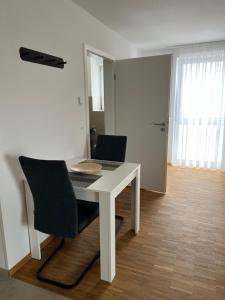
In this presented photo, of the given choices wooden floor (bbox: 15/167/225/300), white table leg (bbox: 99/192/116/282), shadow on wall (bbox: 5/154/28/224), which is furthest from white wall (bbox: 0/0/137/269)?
white table leg (bbox: 99/192/116/282)

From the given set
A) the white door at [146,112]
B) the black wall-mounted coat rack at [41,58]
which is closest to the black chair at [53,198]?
the black wall-mounted coat rack at [41,58]

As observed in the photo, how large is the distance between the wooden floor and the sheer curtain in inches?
55.3

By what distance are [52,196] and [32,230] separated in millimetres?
560

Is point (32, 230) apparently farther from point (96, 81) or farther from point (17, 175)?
point (96, 81)

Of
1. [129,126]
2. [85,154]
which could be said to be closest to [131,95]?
[129,126]

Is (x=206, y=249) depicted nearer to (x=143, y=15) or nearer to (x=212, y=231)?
(x=212, y=231)

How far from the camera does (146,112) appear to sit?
3.34 meters

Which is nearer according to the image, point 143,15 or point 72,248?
point 72,248

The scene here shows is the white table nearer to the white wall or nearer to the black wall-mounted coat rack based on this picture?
the white wall

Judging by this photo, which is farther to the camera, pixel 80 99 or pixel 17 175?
pixel 80 99

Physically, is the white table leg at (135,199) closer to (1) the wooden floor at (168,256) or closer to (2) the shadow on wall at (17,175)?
(1) the wooden floor at (168,256)

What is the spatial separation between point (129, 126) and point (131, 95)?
471 millimetres

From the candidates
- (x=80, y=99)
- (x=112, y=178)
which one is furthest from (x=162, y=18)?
(x=112, y=178)

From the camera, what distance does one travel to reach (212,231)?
7.90 ft
